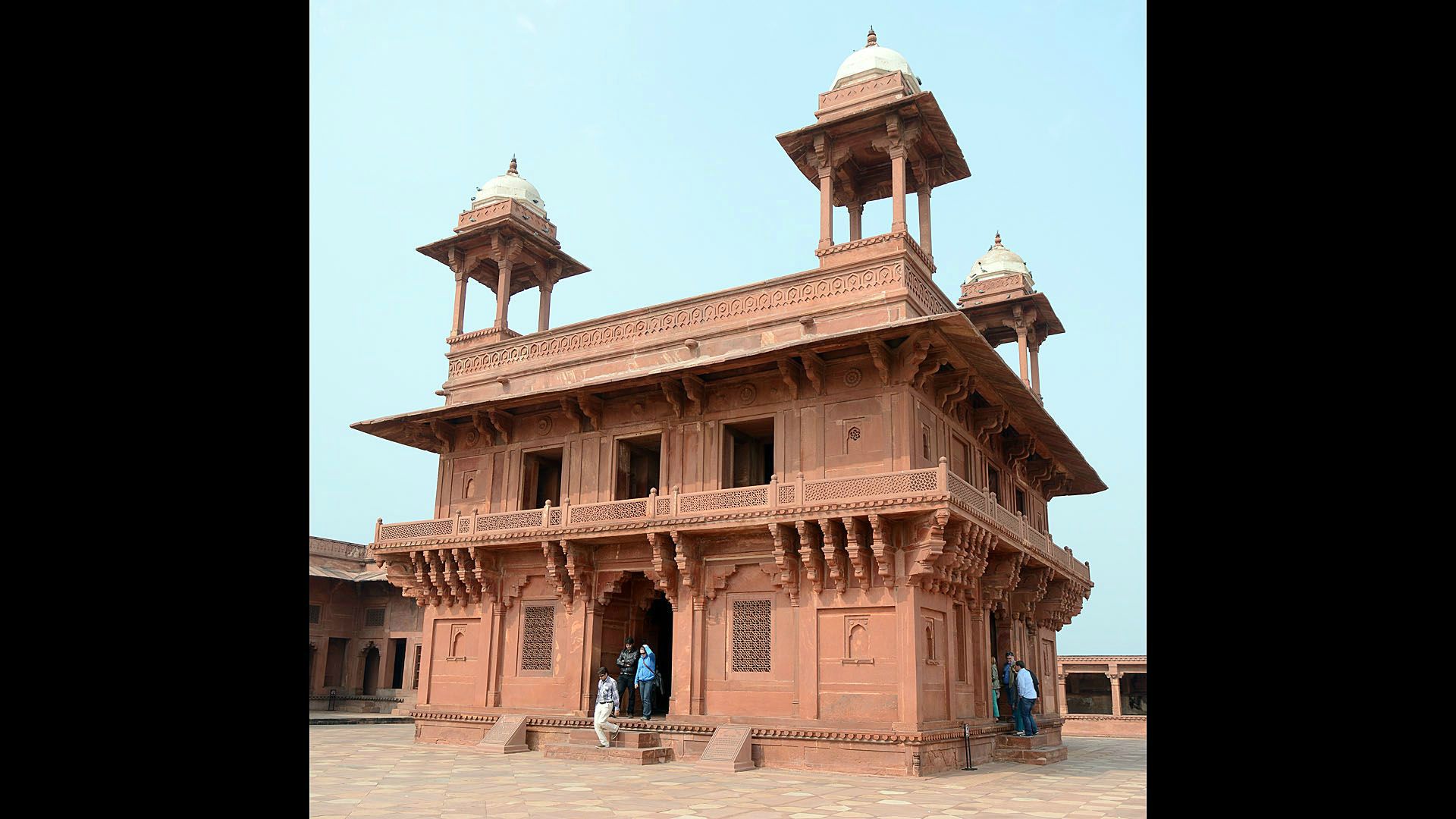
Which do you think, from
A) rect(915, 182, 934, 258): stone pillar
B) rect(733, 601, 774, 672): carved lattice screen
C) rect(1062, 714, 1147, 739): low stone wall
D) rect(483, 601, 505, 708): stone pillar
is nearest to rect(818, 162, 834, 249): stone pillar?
rect(915, 182, 934, 258): stone pillar

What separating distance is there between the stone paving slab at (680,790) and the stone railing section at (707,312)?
26.1ft

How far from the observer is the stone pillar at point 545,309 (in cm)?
2336

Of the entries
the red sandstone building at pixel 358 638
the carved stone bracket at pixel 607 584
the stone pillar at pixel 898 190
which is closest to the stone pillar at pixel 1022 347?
the stone pillar at pixel 898 190

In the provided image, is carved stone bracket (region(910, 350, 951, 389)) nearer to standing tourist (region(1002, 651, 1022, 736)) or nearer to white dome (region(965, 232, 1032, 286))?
standing tourist (region(1002, 651, 1022, 736))

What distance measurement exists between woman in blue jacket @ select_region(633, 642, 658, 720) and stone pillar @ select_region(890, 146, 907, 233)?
340 inches

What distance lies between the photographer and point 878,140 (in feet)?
60.3

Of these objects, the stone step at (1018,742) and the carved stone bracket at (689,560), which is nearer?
the carved stone bracket at (689,560)

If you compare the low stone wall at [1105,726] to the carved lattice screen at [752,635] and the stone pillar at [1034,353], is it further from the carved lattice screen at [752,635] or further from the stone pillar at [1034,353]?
the carved lattice screen at [752,635]

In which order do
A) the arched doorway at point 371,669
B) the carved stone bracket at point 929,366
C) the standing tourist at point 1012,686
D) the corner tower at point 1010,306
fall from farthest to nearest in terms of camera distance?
the arched doorway at point 371,669, the corner tower at point 1010,306, the standing tourist at point 1012,686, the carved stone bracket at point 929,366

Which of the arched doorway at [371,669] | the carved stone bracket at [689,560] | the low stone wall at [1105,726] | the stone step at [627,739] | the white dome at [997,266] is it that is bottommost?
the low stone wall at [1105,726]

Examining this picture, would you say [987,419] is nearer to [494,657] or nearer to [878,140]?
[878,140]
